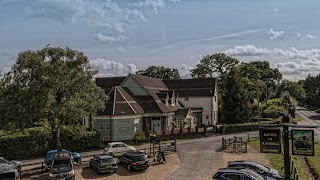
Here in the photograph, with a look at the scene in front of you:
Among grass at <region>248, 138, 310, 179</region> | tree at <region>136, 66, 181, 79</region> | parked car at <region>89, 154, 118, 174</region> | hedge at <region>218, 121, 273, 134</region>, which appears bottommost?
grass at <region>248, 138, 310, 179</region>

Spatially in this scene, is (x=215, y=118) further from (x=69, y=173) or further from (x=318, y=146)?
(x=69, y=173)

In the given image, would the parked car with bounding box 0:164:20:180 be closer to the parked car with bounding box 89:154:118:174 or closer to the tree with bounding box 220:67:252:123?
the parked car with bounding box 89:154:118:174

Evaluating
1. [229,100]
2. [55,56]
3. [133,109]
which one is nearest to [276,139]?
[55,56]

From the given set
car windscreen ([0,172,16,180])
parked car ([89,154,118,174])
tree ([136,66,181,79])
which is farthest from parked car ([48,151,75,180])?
tree ([136,66,181,79])

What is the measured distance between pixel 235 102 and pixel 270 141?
40332mm

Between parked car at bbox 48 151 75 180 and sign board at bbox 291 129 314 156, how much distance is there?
55.2ft

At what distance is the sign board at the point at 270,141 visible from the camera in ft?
75.4

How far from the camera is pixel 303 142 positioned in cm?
2238

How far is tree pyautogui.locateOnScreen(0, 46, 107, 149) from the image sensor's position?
96.8 feet

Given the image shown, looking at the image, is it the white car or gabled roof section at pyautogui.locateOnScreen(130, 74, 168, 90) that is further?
gabled roof section at pyautogui.locateOnScreen(130, 74, 168, 90)

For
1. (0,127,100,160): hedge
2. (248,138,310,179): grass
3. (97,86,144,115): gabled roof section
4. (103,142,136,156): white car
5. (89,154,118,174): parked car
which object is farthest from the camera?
(97,86,144,115): gabled roof section

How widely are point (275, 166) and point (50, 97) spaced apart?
21308 mm

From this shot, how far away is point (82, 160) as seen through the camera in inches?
1387

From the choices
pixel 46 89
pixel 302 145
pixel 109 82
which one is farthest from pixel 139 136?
pixel 302 145
